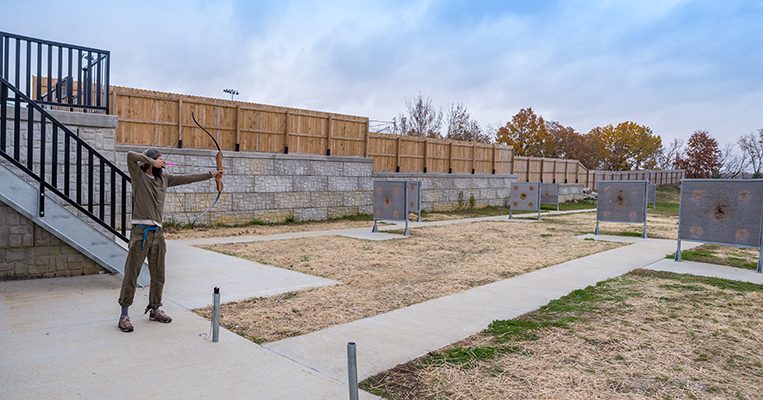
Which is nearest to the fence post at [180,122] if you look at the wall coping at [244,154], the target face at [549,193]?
the wall coping at [244,154]

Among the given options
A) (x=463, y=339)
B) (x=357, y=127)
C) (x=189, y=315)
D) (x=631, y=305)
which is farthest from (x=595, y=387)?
(x=357, y=127)

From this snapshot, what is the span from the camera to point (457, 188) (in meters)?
25.5

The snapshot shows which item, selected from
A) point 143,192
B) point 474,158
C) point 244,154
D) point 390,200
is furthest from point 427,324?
point 474,158

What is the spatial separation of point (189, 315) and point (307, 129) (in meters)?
13.1

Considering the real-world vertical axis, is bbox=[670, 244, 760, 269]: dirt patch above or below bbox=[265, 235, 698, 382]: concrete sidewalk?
above

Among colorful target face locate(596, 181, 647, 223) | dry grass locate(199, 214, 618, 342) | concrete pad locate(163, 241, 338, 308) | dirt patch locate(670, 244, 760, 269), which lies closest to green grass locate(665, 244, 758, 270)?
dirt patch locate(670, 244, 760, 269)

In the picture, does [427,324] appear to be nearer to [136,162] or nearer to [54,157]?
[136,162]

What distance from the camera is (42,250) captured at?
7109 mm

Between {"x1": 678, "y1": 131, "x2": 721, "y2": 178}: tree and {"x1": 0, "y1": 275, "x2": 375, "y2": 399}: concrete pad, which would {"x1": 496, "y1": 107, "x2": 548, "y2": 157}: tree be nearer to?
{"x1": 678, "y1": 131, "x2": 721, "y2": 178}: tree

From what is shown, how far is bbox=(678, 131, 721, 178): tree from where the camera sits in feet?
195

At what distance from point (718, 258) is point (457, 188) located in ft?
48.9

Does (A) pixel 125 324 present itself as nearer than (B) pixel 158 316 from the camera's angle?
Yes

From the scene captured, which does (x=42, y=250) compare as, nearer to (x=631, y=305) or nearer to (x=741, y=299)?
(x=631, y=305)

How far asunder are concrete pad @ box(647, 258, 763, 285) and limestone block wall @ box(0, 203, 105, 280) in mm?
9699
